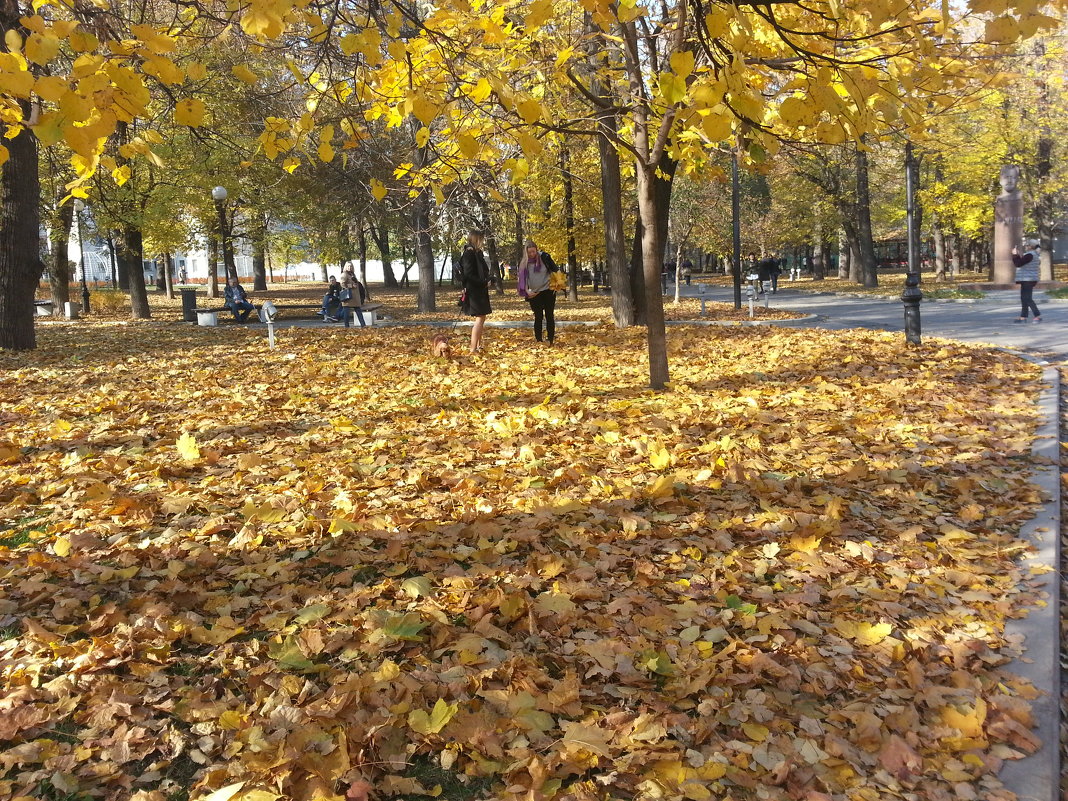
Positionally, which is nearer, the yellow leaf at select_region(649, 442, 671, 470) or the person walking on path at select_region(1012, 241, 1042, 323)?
the yellow leaf at select_region(649, 442, 671, 470)

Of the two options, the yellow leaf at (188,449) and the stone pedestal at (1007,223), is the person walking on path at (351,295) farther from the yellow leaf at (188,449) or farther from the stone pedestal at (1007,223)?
the stone pedestal at (1007,223)

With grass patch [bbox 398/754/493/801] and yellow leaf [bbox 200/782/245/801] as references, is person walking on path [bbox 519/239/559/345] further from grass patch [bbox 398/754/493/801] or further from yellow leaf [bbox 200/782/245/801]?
yellow leaf [bbox 200/782/245/801]

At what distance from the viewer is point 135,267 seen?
23.2 meters

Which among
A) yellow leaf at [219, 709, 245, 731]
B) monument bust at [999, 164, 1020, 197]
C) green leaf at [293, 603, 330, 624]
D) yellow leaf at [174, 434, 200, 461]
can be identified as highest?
monument bust at [999, 164, 1020, 197]

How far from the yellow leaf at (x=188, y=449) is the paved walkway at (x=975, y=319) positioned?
11.0 metres

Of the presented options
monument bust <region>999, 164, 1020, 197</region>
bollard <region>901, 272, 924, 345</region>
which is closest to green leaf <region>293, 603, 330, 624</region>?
bollard <region>901, 272, 924, 345</region>

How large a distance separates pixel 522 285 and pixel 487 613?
10099mm

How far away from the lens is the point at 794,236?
50.1 metres

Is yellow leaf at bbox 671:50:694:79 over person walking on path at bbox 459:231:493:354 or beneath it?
over

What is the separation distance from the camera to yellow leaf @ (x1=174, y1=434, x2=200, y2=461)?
5.70 metres

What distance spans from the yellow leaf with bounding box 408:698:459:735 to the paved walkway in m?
11.3

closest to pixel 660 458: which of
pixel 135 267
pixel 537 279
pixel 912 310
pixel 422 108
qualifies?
pixel 422 108

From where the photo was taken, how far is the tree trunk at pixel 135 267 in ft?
74.6

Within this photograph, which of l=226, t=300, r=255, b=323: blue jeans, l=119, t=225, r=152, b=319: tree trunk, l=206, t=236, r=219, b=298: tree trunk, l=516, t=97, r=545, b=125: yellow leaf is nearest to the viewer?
l=516, t=97, r=545, b=125: yellow leaf
